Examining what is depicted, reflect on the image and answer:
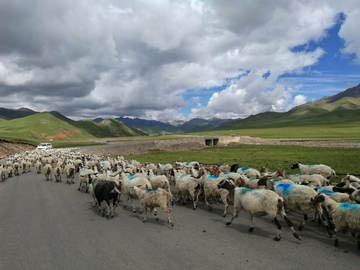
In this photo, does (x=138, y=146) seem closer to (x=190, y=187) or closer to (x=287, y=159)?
(x=287, y=159)

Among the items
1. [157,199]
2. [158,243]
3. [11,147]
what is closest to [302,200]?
[158,243]

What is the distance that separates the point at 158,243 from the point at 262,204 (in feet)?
15.3

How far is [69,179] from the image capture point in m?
21.2

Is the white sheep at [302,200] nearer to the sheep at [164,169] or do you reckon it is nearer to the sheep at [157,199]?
the sheep at [157,199]

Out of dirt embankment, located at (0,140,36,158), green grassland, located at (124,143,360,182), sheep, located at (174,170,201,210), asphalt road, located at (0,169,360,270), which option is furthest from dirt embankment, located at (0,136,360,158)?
asphalt road, located at (0,169,360,270)

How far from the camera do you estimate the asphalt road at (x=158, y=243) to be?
685 cm

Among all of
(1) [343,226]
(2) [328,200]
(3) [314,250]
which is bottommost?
(3) [314,250]

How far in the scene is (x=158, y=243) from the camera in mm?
8164

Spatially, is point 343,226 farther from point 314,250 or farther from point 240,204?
point 240,204

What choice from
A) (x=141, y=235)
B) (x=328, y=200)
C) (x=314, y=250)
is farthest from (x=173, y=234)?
(x=328, y=200)

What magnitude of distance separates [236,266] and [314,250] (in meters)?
3.24

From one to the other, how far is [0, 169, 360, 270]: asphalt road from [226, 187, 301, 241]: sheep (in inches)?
30.6

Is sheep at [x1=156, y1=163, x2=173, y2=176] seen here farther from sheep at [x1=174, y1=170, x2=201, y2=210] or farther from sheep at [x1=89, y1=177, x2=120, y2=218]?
sheep at [x1=89, y1=177, x2=120, y2=218]

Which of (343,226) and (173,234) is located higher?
(343,226)
